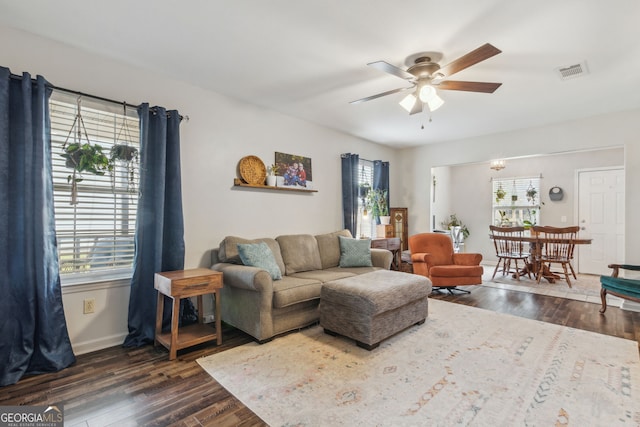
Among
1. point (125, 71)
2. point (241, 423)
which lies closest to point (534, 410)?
point (241, 423)

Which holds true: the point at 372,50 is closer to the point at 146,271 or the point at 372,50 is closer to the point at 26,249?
the point at 146,271

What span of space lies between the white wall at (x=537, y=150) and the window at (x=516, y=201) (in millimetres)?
226

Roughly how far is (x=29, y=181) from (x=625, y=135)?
6.42 m

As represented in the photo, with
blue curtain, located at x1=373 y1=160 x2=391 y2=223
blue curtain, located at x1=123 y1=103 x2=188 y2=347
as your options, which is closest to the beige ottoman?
blue curtain, located at x1=123 y1=103 x2=188 y2=347

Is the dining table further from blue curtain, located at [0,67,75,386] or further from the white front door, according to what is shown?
blue curtain, located at [0,67,75,386]

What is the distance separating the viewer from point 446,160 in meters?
5.68

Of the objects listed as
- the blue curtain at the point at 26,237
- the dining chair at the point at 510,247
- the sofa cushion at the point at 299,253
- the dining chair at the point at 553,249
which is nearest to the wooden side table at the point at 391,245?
the sofa cushion at the point at 299,253

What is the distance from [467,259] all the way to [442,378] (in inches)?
112

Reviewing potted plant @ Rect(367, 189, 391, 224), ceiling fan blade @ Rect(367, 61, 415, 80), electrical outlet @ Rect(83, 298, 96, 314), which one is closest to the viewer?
ceiling fan blade @ Rect(367, 61, 415, 80)

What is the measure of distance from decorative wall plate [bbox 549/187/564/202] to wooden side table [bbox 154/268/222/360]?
6.84m

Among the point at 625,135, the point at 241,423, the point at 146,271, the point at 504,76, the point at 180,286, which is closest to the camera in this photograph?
the point at 241,423

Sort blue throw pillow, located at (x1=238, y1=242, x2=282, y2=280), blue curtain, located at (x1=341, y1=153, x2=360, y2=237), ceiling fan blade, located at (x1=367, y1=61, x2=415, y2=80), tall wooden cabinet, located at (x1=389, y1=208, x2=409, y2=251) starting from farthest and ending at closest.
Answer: tall wooden cabinet, located at (x1=389, y1=208, x2=409, y2=251) → blue curtain, located at (x1=341, y1=153, x2=360, y2=237) → blue throw pillow, located at (x1=238, y1=242, x2=282, y2=280) → ceiling fan blade, located at (x1=367, y1=61, x2=415, y2=80)

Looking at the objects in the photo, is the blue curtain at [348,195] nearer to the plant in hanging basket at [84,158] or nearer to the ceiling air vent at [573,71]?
the ceiling air vent at [573,71]

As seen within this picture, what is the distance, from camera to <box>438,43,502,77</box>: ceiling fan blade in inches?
79.8
